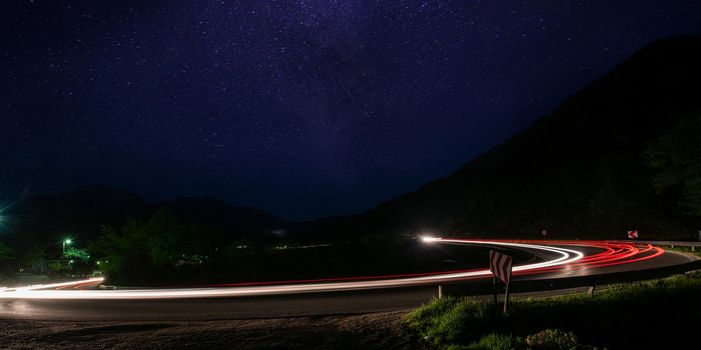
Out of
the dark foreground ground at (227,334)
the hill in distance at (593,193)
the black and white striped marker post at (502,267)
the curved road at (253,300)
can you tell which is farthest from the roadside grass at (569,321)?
the hill in distance at (593,193)

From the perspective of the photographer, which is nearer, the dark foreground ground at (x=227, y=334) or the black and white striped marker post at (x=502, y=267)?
the dark foreground ground at (x=227, y=334)

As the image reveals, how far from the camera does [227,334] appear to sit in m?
10.1

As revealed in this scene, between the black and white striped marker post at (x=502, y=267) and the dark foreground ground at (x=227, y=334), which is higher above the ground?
the black and white striped marker post at (x=502, y=267)

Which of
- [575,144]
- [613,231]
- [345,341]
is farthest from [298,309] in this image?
[575,144]

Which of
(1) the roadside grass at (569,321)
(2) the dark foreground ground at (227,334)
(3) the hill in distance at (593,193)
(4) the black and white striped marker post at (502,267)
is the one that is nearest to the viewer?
(1) the roadside grass at (569,321)

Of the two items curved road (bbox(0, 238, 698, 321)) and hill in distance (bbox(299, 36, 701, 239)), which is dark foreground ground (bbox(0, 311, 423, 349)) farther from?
hill in distance (bbox(299, 36, 701, 239))

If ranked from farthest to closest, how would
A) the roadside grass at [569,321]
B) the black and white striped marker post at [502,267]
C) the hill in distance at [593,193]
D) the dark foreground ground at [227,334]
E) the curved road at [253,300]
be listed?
the hill in distance at [593,193], the curved road at [253,300], the black and white striped marker post at [502,267], the dark foreground ground at [227,334], the roadside grass at [569,321]

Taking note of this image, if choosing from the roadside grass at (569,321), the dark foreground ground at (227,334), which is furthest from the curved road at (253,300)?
the dark foreground ground at (227,334)

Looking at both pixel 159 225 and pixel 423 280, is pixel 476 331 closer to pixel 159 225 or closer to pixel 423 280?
pixel 423 280

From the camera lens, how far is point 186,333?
34.3 ft

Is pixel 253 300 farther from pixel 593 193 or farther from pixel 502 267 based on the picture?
pixel 593 193

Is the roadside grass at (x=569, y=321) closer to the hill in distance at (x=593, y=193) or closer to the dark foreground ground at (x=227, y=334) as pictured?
the dark foreground ground at (x=227, y=334)

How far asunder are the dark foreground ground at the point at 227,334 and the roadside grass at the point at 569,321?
0.77 metres

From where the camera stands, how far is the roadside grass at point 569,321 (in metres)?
8.69
